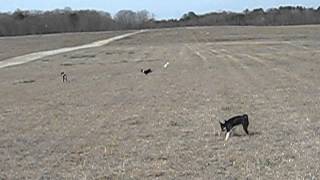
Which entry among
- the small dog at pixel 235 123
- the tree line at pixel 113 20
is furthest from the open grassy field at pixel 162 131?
the tree line at pixel 113 20

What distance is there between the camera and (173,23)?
591ft

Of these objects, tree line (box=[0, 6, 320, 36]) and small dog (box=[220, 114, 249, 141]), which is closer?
small dog (box=[220, 114, 249, 141])

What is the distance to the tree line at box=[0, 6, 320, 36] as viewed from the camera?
152625 mm

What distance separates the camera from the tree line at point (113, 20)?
501 feet

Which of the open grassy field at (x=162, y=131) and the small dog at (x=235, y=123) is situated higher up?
the small dog at (x=235, y=123)

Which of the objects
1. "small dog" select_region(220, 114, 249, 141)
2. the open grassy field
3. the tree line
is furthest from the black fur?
the tree line

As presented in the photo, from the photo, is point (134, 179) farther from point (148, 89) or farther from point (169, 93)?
point (148, 89)

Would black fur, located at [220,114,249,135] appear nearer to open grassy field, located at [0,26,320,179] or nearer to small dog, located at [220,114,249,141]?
small dog, located at [220,114,249,141]

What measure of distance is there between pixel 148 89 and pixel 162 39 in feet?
212

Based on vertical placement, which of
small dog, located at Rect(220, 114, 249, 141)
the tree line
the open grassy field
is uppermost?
small dog, located at Rect(220, 114, 249, 141)

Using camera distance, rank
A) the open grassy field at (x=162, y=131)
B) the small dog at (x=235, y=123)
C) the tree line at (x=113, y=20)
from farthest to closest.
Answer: the tree line at (x=113, y=20)
the small dog at (x=235, y=123)
the open grassy field at (x=162, y=131)

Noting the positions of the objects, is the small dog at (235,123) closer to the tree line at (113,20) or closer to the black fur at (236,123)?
the black fur at (236,123)

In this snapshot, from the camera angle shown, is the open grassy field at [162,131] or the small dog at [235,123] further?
the small dog at [235,123]

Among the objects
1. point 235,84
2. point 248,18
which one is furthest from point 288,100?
point 248,18
